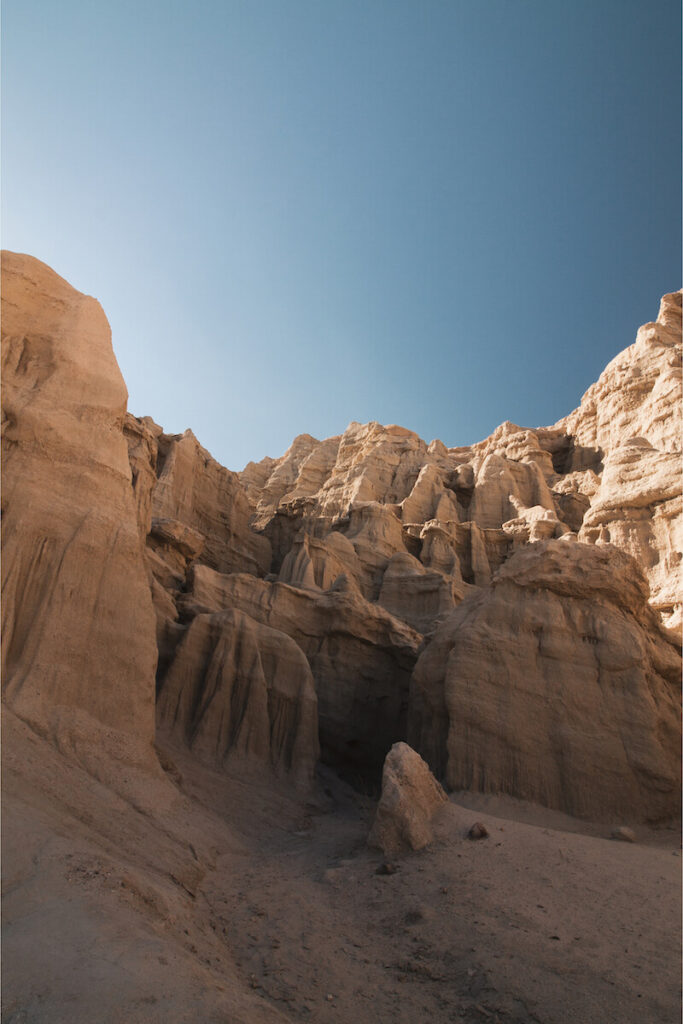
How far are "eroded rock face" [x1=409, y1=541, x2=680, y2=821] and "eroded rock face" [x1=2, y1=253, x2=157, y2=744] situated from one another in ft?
24.0

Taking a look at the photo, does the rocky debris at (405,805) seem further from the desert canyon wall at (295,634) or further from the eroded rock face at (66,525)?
the eroded rock face at (66,525)

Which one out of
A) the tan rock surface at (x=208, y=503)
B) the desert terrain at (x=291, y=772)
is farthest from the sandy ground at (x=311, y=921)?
the tan rock surface at (x=208, y=503)

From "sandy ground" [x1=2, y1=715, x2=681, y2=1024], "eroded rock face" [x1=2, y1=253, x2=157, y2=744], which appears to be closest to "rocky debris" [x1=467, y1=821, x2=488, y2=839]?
"sandy ground" [x1=2, y1=715, x2=681, y2=1024]

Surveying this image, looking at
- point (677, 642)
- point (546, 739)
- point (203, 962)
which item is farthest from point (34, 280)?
point (677, 642)

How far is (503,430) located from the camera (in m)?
59.0

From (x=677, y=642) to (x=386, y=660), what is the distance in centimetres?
948

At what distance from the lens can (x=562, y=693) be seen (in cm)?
1407

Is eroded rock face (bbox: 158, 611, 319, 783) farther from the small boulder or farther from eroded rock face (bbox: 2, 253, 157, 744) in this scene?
the small boulder

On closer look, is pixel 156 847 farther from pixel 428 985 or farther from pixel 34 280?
pixel 34 280

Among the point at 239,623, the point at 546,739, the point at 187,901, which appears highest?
the point at 239,623

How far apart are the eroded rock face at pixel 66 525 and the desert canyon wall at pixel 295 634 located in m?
0.04

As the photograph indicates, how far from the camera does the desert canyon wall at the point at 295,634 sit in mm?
11219

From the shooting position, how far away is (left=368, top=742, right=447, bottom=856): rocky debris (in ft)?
33.6

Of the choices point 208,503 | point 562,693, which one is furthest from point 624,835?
point 208,503
